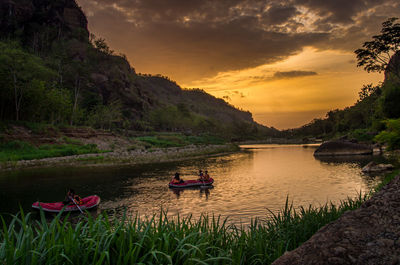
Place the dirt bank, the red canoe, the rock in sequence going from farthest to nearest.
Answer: the rock < the red canoe < the dirt bank

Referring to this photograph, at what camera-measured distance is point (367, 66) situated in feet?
133

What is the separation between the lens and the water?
711 inches

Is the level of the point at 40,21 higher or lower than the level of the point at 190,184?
higher

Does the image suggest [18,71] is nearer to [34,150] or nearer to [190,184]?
[34,150]

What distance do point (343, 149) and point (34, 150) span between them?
48964 mm

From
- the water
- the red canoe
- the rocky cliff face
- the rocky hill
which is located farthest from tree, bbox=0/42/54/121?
the rocky cliff face

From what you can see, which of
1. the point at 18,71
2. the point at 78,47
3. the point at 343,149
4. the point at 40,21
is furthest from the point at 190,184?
the point at 40,21

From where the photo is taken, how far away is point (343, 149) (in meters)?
49.3

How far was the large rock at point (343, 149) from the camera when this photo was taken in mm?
47812

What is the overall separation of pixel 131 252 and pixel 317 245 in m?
2.90

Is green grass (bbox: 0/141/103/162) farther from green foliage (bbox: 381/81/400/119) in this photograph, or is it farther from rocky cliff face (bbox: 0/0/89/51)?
rocky cliff face (bbox: 0/0/89/51)

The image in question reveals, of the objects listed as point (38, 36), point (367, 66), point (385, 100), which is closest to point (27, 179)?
point (367, 66)

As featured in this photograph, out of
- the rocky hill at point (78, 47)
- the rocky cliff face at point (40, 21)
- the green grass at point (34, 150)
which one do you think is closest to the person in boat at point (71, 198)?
the green grass at point (34, 150)

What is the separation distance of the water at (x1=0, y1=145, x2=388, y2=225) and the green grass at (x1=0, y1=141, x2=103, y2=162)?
656 centimetres
